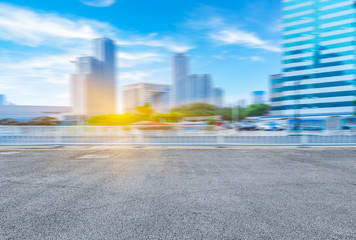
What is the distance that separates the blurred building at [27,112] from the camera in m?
18.0

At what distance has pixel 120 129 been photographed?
13648 millimetres

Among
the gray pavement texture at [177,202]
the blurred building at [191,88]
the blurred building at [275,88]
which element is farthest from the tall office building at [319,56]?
the gray pavement texture at [177,202]

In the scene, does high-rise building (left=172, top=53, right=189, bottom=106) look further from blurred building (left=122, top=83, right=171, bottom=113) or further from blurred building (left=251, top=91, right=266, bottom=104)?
blurred building (left=251, top=91, right=266, bottom=104)

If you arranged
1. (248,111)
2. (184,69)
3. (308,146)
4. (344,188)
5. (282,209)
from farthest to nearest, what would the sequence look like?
(184,69) < (248,111) < (308,146) < (344,188) < (282,209)

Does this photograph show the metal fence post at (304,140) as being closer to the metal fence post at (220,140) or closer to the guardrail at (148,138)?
the guardrail at (148,138)

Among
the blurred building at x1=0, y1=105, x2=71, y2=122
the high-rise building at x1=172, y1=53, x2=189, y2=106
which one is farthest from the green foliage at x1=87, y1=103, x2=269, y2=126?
the high-rise building at x1=172, y1=53, x2=189, y2=106

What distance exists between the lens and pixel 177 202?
13.0 ft

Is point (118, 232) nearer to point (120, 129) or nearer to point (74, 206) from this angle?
point (74, 206)

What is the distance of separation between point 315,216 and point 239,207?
1.18 meters

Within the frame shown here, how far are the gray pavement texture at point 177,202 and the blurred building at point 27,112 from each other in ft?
45.4

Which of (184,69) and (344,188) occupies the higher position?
(184,69)

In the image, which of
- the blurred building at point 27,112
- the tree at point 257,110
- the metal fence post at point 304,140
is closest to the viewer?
the metal fence post at point 304,140

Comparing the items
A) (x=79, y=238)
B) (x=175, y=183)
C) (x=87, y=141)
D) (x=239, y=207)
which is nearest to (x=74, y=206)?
(x=79, y=238)

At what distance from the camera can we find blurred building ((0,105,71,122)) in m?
18.0
